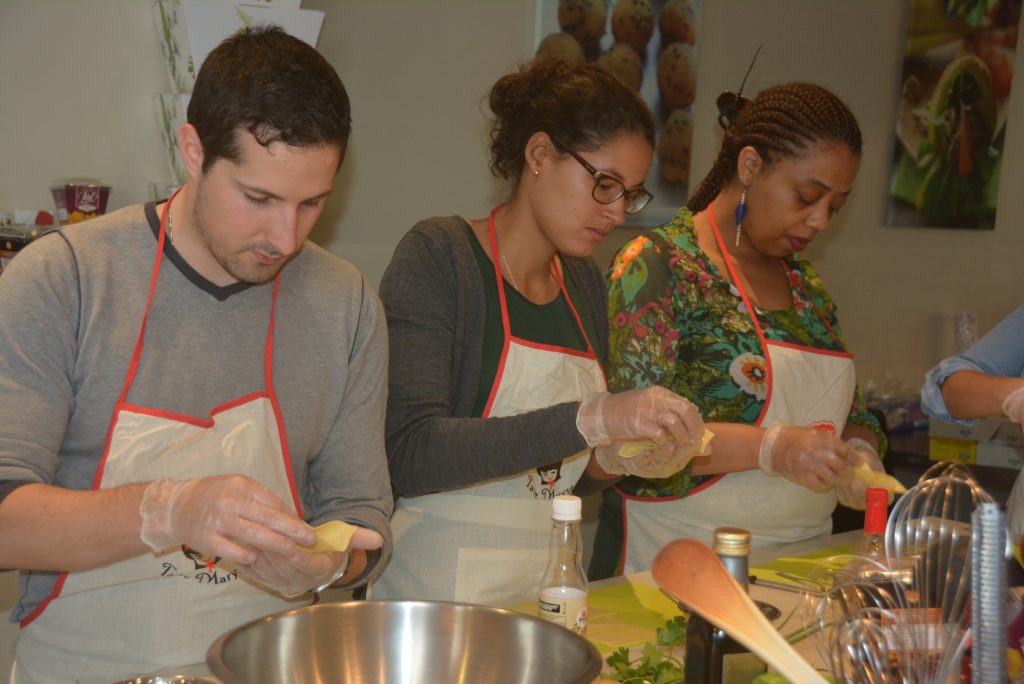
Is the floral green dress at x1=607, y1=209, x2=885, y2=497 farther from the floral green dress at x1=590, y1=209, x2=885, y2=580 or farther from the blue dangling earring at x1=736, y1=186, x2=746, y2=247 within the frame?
the blue dangling earring at x1=736, y1=186, x2=746, y2=247

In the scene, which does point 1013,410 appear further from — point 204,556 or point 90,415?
point 90,415

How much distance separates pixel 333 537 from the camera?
4.19ft

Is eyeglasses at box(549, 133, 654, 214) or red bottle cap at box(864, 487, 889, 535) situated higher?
eyeglasses at box(549, 133, 654, 214)

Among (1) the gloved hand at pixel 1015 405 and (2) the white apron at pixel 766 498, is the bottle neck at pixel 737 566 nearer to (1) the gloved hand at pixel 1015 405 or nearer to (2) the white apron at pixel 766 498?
(1) the gloved hand at pixel 1015 405

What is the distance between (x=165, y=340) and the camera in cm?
146

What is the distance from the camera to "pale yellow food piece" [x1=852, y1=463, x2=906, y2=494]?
5.89 ft

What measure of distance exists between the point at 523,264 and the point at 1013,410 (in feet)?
2.85

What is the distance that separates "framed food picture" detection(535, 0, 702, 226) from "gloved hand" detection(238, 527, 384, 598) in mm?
1762

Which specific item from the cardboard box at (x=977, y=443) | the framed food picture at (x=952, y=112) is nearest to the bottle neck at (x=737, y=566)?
the cardboard box at (x=977, y=443)

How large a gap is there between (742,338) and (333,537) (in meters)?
1.19

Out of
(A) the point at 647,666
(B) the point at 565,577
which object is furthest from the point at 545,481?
(A) the point at 647,666

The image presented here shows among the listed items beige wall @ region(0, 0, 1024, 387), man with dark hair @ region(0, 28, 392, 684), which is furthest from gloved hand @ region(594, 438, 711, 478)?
beige wall @ region(0, 0, 1024, 387)

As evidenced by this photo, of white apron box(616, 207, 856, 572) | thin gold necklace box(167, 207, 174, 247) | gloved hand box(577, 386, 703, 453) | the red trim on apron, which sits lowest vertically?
white apron box(616, 207, 856, 572)

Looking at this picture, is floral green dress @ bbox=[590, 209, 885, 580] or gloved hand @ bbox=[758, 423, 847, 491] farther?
floral green dress @ bbox=[590, 209, 885, 580]
